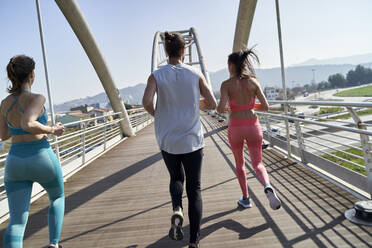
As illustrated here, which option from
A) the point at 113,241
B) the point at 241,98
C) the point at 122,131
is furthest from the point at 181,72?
the point at 122,131

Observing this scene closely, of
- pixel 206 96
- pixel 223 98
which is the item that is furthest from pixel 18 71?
pixel 223 98

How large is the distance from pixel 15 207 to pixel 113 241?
0.93m

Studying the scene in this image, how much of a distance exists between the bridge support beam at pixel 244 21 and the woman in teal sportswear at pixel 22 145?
7.49 m

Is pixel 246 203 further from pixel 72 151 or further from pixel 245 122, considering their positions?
pixel 72 151

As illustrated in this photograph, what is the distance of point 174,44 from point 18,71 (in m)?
1.03

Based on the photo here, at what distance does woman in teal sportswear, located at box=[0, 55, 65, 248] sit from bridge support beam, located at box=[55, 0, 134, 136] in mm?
6001

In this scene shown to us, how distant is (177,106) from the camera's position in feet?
6.40

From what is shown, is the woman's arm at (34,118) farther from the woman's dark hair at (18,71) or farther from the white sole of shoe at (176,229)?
the white sole of shoe at (176,229)

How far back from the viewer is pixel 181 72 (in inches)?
76.7

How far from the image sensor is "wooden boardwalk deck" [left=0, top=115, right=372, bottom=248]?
2277 millimetres

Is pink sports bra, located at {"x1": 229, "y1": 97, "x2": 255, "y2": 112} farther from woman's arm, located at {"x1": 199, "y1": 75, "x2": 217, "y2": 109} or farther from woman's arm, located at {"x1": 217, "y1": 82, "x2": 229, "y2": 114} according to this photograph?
woman's arm, located at {"x1": 199, "y1": 75, "x2": 217, "y2": 109}

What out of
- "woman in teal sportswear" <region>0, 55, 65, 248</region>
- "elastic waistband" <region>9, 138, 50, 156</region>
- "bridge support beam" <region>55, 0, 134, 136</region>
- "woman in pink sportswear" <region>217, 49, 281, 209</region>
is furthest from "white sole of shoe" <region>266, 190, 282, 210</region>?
"bridge support beam" <region>55, 0, 134, 136</region>

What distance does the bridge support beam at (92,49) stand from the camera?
725cm

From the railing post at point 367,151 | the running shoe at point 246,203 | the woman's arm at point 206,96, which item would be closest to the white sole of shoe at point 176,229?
the woman's arm at point 206,96
